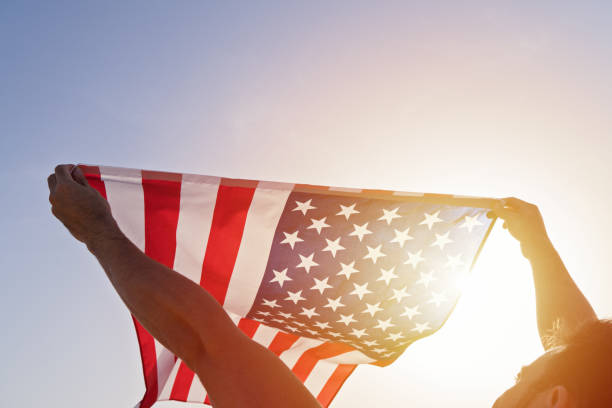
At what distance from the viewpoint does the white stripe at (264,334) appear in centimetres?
422

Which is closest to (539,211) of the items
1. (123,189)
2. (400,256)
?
(400,256)

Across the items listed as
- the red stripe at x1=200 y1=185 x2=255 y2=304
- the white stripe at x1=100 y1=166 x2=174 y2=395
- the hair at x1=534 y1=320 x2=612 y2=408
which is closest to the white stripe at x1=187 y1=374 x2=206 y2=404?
the red stripe at x1=200 y1=185 x2=255 y2=304

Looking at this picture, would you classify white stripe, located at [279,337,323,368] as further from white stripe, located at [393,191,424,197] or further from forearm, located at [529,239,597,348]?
forearm, located at [529,239,597,348]

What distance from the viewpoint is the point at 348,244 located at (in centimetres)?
386

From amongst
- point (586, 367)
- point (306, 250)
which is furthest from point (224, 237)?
point (586, 367)

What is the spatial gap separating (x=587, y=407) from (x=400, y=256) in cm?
252

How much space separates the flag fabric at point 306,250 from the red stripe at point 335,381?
79 centimetres

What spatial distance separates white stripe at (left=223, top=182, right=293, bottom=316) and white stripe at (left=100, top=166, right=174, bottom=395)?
3.32 feet

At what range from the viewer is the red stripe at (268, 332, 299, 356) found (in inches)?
169

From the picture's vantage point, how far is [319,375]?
4.58 m

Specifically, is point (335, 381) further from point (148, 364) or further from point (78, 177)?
point (78, 177)

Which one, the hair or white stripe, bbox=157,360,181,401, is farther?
white stripe, bbox=157,360,181,401

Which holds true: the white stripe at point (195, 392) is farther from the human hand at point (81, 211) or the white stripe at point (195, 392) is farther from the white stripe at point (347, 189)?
the human hand at point (81, 211)

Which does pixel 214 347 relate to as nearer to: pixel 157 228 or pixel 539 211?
pixel 157 228
